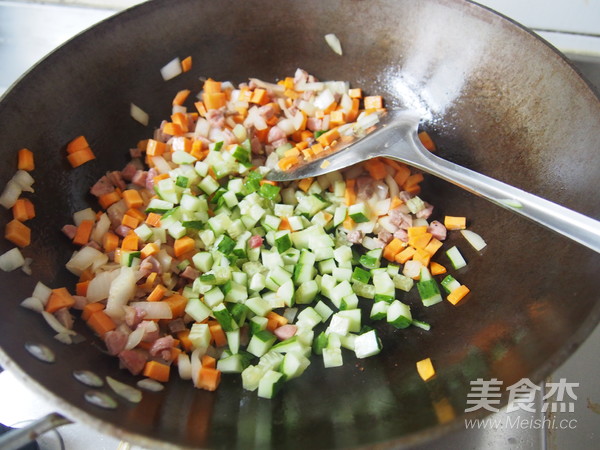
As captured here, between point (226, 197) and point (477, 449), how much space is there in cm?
93

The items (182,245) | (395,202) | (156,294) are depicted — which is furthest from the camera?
(395,202)

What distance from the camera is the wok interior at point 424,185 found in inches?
41.5

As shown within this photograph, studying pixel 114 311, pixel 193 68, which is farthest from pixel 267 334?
pixel 193 68

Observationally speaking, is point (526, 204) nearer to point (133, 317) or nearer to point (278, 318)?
point (278, 318)

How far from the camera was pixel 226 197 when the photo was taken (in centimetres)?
151

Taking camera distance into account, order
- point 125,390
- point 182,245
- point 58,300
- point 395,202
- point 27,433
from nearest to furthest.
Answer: point 27,433
point 125,390
point 58,300
point 182,245
point 395,202

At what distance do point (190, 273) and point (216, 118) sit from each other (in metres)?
0.54

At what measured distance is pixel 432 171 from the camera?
136 cm

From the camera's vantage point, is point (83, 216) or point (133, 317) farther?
point (83, 216)

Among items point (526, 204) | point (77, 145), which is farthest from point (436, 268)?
point (77, 145)

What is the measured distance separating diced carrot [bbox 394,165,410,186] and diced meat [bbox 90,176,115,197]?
0.86 metres

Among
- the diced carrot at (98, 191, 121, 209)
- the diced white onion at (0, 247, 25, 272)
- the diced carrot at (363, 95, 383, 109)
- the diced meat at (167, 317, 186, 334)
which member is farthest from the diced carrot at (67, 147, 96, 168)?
the diced carrot at (363, 95, 383, 109)

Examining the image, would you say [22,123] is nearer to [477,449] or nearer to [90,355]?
[90,355]

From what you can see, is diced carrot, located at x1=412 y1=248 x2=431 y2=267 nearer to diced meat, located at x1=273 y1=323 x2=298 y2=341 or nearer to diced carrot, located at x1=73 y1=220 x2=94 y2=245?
diced meat, located at x1=273 y1=323 x2=298 y2=341
